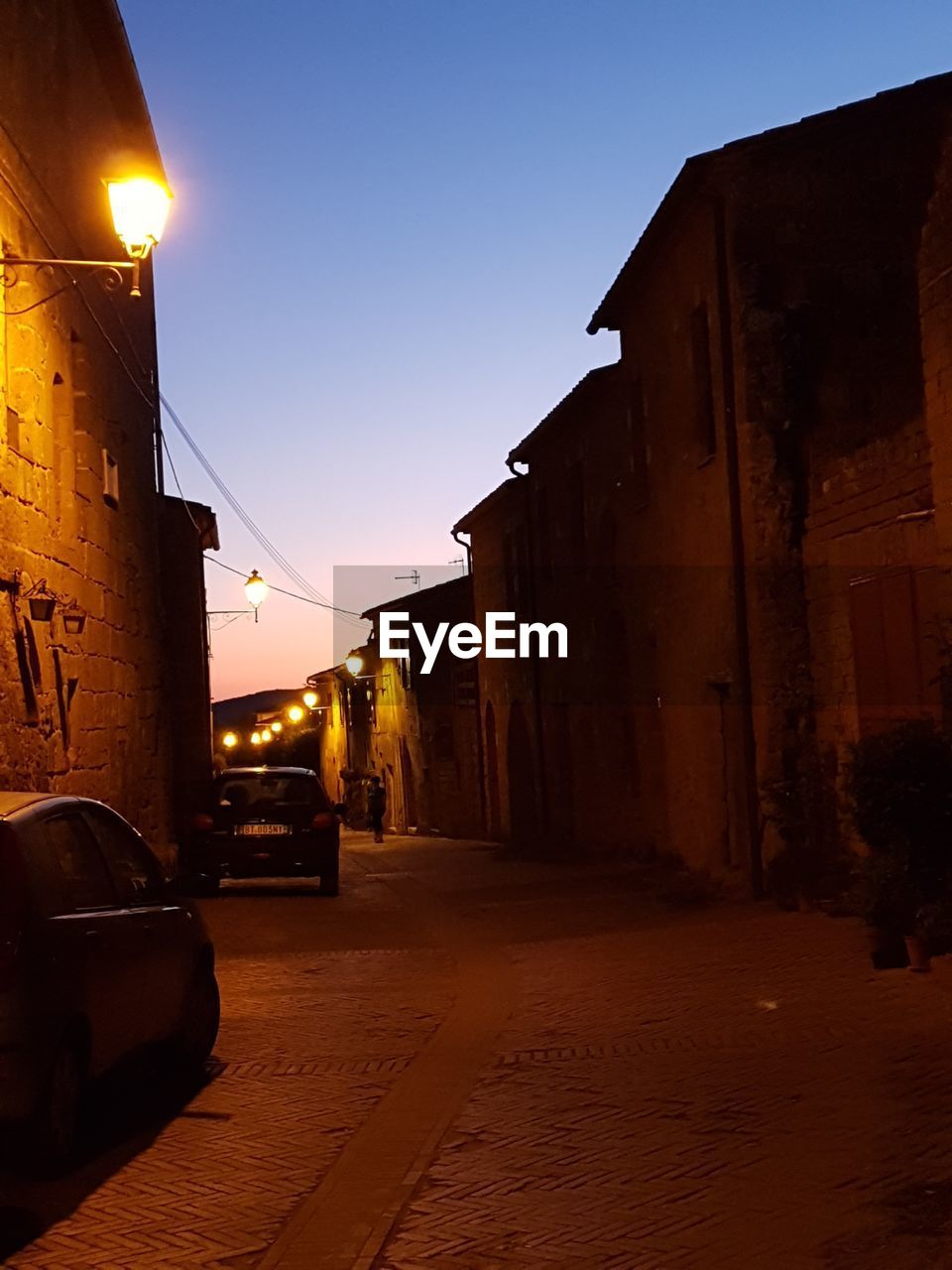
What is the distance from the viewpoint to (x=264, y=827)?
17.0 meters

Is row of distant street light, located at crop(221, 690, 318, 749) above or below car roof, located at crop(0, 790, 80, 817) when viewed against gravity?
above

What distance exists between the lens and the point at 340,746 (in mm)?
51031

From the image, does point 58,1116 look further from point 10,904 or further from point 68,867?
point 68,867

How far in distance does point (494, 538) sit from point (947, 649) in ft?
66.2

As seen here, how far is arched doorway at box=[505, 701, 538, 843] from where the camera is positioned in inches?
1102

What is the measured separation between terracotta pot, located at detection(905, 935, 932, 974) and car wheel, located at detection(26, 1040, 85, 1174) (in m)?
5.49

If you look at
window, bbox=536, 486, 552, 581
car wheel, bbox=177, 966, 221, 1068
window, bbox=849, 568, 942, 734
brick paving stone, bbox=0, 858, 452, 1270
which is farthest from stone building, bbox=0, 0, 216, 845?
window, bbox=536, 486, 552, 581

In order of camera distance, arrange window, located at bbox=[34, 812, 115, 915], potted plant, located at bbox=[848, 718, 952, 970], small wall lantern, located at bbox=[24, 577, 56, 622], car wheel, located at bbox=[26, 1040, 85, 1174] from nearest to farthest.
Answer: car wheel, located at bbox=[26, 1040, 85, 1174]
window, located at bbox=[34, 812, 115, 915]
potted plant, located at bbox=[848, 718, 952, 970]
small wall lantern, located at bbox=[24, 577, 56, 622]

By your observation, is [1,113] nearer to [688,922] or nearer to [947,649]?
[947,649]

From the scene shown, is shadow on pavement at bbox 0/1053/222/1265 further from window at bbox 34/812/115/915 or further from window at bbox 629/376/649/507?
window at bbox 629/376/649/507

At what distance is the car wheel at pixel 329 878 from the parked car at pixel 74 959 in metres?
10.0

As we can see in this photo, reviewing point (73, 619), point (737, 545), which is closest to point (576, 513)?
point (737, 545)

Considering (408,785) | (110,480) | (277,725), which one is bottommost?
(408,785)

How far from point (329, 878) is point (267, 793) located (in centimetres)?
132
